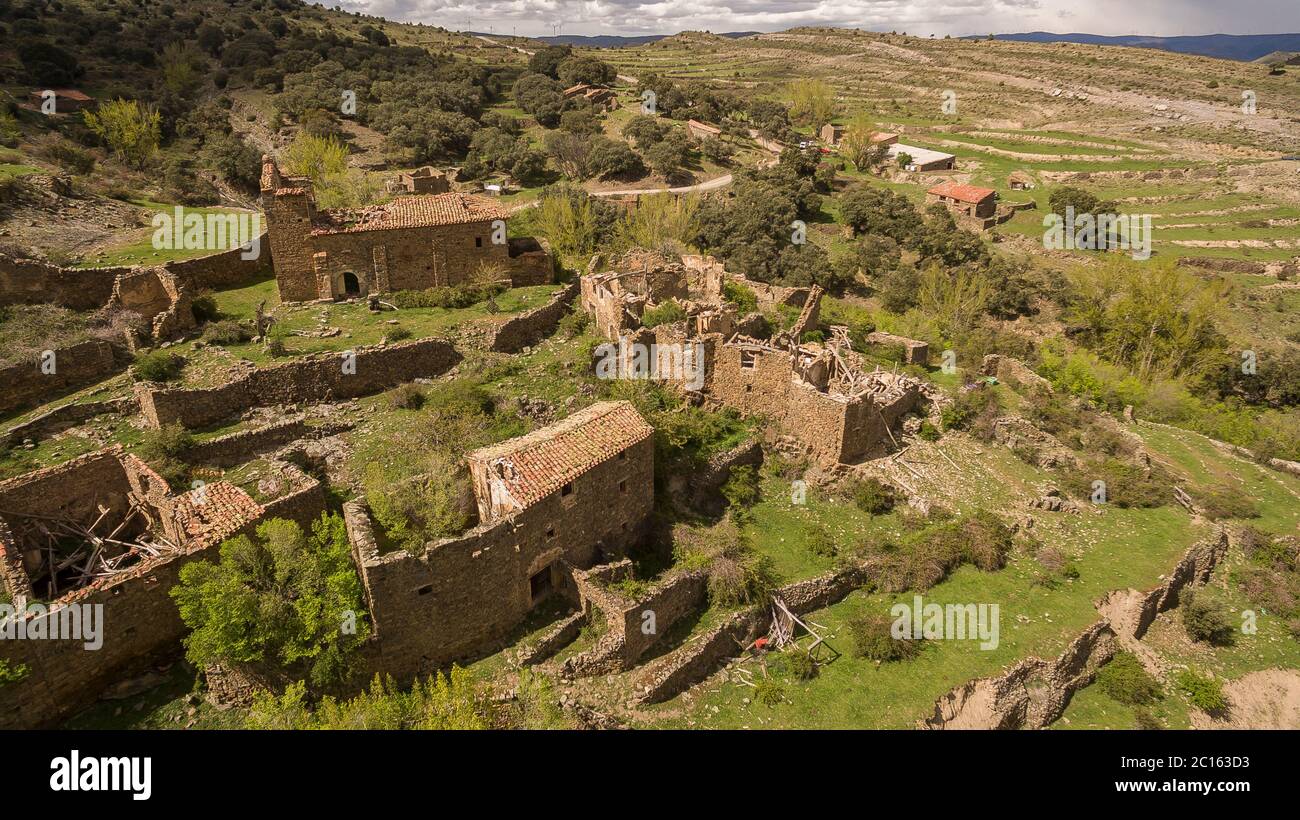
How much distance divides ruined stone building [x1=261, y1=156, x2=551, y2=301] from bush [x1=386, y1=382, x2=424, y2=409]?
23.7ft

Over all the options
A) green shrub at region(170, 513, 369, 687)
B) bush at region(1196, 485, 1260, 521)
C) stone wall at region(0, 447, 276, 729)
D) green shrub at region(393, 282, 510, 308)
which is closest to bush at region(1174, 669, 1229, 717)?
bush at region(1196, 485, 1260, 521)

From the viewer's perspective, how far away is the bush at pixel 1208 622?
17.1 metres

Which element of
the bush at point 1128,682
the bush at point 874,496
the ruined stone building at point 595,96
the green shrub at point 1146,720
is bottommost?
the green shrub at point 1146,720

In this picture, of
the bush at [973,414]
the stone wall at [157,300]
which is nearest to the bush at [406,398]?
the stone wall at [157,300]

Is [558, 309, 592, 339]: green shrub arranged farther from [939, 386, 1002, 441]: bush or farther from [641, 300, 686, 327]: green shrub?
[939, 386, 1002, 441]: bush

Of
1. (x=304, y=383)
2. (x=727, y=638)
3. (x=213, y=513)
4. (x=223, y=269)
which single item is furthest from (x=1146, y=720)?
(x=223, y=269)

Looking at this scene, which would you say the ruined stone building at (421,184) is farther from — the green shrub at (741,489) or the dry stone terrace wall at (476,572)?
the dry stone terrace wall at (476,572)

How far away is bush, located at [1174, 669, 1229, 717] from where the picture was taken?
1548 centimetres

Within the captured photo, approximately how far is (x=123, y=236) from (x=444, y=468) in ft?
74.4

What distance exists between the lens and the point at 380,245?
79.7 ft

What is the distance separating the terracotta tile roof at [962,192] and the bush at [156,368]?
2310 inches

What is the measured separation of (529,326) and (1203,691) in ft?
67.3

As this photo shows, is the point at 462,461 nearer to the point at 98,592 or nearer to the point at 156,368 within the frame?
the point at 98,592
